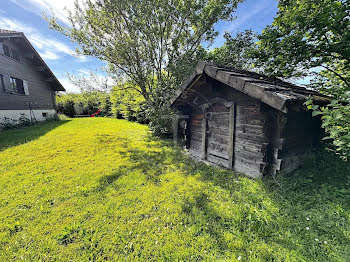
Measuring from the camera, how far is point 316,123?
439 cm

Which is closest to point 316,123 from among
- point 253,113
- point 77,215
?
point 253,113

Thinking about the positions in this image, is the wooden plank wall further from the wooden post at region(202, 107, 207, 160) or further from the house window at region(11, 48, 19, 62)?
the house window at region(11, 48, 19, 62)

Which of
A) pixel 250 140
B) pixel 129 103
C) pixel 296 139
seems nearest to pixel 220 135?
pixel 250 140

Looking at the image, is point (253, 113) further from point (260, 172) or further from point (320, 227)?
point (320, 227)

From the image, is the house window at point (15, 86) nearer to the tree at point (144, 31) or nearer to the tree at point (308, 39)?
the tree at point (144, 31)

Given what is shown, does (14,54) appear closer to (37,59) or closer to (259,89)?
(37,59)

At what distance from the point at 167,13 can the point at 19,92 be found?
14263 mm

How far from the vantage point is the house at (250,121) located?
3.10m

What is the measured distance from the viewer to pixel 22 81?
41.0ft

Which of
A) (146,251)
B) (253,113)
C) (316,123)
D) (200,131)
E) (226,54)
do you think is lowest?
(146,251)

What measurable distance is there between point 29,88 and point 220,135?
59.1ft

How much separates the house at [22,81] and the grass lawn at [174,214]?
10.8 meters

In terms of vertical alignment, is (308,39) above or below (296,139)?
above

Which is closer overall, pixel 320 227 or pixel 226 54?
pixel 320 227
